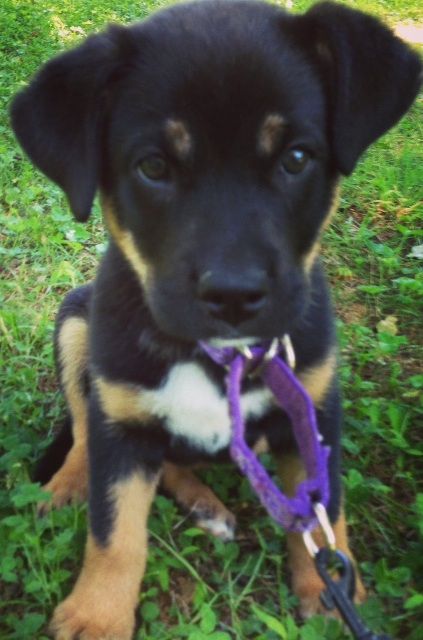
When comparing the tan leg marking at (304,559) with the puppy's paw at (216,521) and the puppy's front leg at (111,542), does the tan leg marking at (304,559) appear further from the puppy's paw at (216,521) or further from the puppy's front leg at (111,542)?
the puppy's front leg at (111,542)

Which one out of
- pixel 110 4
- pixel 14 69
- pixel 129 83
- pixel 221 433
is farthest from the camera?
pixel 110 4

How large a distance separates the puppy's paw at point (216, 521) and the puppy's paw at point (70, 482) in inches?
17.3

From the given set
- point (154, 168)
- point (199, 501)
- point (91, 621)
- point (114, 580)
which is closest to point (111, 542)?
point (114, 580)

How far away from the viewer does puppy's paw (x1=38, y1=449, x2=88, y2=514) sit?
8.93ft

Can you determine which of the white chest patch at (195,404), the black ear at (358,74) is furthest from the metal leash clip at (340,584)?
the black ear at (358,74)

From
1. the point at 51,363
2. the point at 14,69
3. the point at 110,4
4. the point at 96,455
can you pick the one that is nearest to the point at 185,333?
the point at 96,455

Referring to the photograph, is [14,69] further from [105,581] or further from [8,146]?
[105,581]

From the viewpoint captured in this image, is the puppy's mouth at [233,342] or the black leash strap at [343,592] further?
the puppy's mouth at [233,342]

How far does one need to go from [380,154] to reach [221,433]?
3.55m

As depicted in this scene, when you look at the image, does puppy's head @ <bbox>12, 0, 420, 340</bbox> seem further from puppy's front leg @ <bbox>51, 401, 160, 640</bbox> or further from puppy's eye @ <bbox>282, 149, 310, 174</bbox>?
puppy's front leg @ <bbox>51, 401, 160, 640</bbox>

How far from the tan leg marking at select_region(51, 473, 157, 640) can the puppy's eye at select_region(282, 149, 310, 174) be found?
1.10 m

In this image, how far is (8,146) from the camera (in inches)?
198

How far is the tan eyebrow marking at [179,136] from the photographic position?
1.91m

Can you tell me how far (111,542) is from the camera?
2.35 meters
